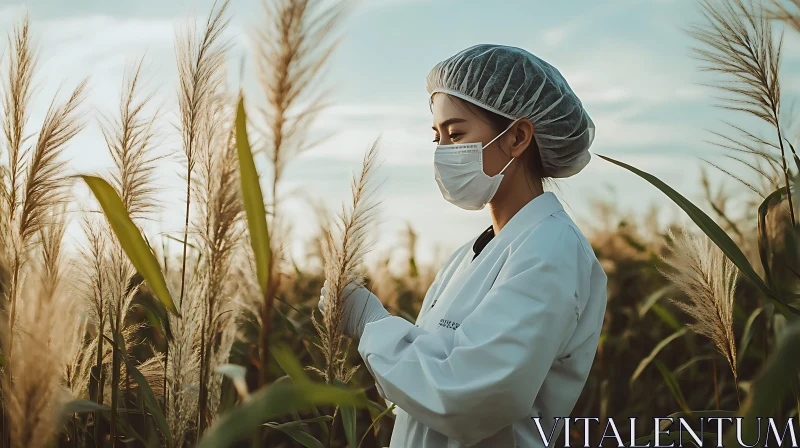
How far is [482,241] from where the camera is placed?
9.00ft

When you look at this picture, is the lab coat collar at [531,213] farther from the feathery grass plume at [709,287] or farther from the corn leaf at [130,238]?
the corn leaf at [130,238]

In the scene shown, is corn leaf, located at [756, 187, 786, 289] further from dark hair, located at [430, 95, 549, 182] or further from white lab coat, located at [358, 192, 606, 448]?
dark hair, located at [430, 95, 549, 182]

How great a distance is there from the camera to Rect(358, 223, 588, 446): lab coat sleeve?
5.92 feet

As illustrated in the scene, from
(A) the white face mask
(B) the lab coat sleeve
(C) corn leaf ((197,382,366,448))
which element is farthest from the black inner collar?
(C) corn leaf ((197,382,366,448))

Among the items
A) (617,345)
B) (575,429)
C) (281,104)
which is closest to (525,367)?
(281,104)

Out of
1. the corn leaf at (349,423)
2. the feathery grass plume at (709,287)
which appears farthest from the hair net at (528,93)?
the corn leaf at (349,423)

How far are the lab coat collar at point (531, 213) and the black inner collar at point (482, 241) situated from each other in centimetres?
28

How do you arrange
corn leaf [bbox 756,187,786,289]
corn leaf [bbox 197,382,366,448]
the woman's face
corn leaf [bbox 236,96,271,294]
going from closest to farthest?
corn leaf [bbox 197,382,366,448], corn leaf [bbox 236,96,271,294], corn leaf [bbox 756,187,786,289], the woman's face

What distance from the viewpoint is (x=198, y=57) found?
1.95 m

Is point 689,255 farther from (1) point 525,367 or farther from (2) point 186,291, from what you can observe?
(2) point 186,291

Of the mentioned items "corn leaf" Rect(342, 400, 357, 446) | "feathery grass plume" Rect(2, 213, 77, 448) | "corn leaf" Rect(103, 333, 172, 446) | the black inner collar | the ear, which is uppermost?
the ear

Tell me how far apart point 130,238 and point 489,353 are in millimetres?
939

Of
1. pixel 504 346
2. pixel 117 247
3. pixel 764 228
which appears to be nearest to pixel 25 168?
pixel 117 247

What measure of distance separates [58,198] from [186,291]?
0.47 m
